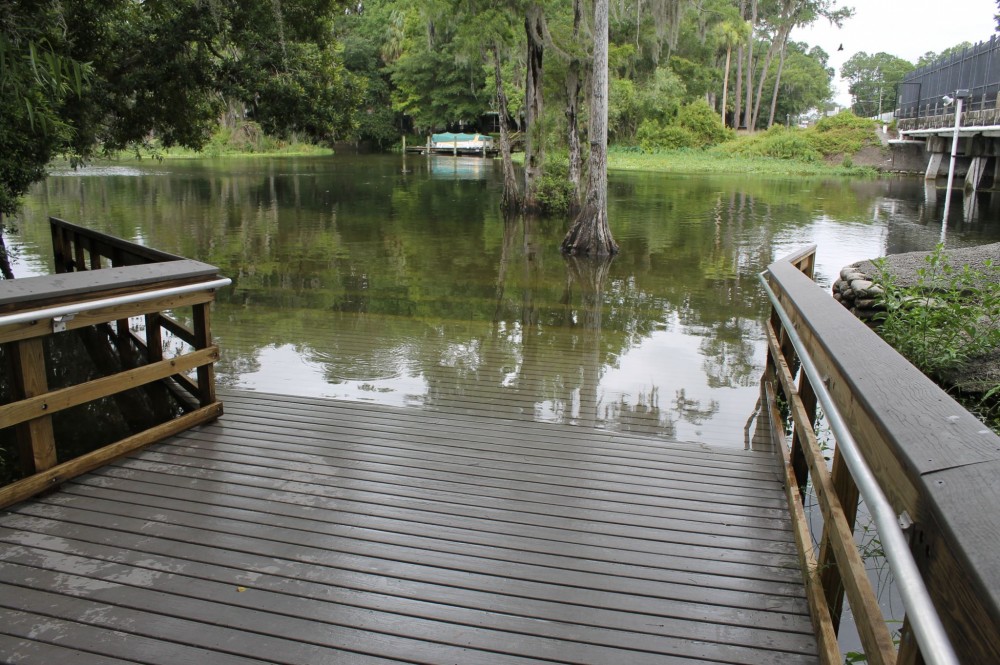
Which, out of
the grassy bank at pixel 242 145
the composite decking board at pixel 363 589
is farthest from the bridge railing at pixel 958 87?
the grassy bank at pixel 242 145

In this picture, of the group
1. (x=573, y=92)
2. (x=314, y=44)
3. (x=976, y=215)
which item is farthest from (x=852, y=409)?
(x=976, y=215)

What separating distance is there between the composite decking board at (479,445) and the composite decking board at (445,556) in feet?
3.96

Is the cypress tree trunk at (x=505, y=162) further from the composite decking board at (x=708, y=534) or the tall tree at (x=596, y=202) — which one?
the composite decking board at (x=708, y=534)

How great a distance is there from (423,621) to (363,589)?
34cm

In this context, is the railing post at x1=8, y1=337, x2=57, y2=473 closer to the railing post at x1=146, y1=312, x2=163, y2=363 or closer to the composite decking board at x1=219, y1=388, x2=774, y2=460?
the railing post at x1=146, y1=312, x2=163, y2=363

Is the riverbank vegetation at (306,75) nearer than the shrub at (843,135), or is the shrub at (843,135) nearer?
the riverbank vegetation at (306,75)

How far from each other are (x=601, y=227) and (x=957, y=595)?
50.7 feet

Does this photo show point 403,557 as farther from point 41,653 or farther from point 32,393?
point 32,393

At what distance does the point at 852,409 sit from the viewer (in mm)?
2512

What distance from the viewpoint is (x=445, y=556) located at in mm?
3510

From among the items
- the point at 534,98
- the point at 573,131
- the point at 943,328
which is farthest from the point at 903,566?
the point at 534,98

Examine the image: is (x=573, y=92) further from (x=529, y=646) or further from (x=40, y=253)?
(x=529, y=646)

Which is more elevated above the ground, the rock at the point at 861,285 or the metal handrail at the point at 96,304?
the metal handrail at the point at 96,304

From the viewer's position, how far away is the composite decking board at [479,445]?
4.67 m
